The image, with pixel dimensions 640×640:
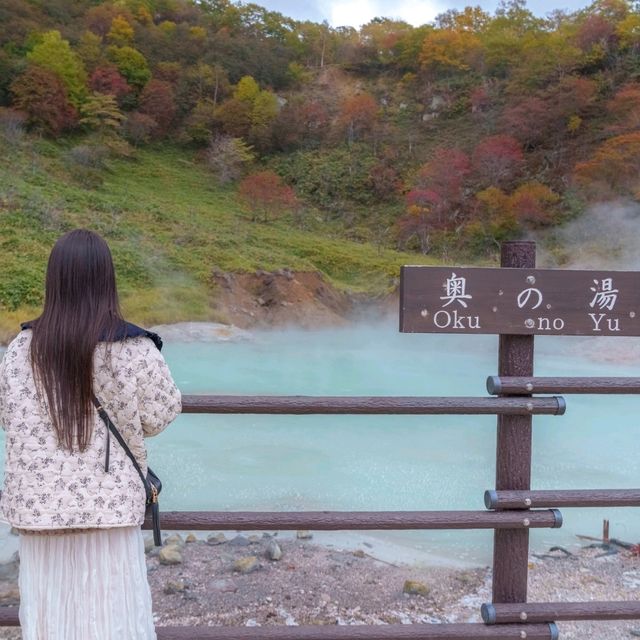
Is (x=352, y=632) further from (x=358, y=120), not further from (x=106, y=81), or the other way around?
(x=358, y=120)

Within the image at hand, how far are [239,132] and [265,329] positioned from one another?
1981 cm

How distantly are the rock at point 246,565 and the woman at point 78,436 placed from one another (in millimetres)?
2116

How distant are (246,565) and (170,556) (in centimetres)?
44

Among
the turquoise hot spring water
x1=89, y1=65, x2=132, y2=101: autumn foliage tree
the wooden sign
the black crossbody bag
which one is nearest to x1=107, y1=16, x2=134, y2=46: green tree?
x1=89, y1=65, x2=132, y2=101: autumn foliage tree

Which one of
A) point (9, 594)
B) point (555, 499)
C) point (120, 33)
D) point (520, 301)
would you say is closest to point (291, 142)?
point (120, 33)

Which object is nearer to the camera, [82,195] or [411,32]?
[82,195]

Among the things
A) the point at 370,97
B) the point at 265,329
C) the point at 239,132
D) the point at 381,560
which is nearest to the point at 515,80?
the point at 370,97

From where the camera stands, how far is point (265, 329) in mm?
17297

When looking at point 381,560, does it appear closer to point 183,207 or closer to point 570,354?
point 570,354

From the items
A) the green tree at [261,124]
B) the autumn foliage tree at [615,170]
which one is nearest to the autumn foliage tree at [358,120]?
the green tree at [261,124]

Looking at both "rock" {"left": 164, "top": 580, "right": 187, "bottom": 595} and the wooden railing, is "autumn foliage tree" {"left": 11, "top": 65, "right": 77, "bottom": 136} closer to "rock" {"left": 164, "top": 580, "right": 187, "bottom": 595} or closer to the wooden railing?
"rock" {"left": 164, "top": 580, "right": 187, "bottom": 595}

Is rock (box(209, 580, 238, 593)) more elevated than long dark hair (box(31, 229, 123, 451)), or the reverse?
long dark hair (box(31, 229, 123, 451))

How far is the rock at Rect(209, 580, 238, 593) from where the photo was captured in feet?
11.1

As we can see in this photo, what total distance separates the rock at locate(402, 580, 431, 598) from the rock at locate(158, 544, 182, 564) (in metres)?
1.27
